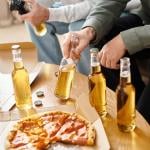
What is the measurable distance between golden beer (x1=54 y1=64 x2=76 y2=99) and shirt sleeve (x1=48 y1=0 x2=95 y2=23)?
75cm

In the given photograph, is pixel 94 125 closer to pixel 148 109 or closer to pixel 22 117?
pixel 22 117

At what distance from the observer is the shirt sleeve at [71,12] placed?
1.87 m

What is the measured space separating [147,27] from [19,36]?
1.56 m

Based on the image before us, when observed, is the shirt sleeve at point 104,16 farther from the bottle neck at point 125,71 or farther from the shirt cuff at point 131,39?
the bottle neck at point 125,71

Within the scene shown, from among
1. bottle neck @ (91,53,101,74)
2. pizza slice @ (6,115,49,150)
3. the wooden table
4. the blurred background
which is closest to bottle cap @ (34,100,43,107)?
the wooden table

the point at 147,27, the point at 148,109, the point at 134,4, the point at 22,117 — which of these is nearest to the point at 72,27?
the point at 134,4

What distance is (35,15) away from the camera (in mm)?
1733

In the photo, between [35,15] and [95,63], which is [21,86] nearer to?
[95,63]

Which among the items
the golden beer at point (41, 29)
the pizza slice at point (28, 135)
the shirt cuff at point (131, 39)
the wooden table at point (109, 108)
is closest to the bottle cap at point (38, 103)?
the wooden table at point (109, 108)

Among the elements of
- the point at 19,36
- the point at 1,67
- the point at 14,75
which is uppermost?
the point at 14,75

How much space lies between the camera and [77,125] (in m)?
0.99

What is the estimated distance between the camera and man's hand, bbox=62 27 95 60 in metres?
1.28

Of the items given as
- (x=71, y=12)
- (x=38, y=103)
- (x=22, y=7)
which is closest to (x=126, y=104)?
(x=38, y=103)

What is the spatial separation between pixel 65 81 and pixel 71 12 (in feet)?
2.64
